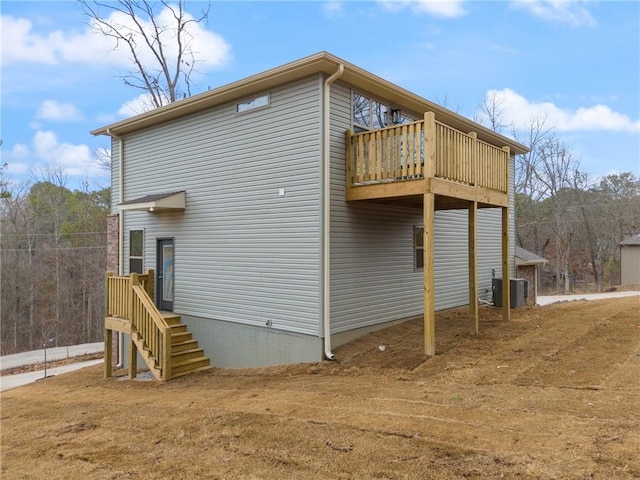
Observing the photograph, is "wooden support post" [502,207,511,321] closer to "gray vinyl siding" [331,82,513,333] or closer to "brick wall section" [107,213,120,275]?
"gray vinyl siding" [331,82,513,333]

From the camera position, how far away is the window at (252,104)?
8383mm

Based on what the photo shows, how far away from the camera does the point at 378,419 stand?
14.4ft

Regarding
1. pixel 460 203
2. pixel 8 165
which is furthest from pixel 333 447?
pixel 8 165

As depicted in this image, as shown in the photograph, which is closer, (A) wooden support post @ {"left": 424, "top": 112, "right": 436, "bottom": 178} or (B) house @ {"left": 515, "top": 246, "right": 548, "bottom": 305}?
(A) wooden support post @ {"left": 424, "top": 112, "right": 436, "bottom": 178}

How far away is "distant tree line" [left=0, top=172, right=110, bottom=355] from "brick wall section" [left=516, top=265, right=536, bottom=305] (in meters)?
23.2

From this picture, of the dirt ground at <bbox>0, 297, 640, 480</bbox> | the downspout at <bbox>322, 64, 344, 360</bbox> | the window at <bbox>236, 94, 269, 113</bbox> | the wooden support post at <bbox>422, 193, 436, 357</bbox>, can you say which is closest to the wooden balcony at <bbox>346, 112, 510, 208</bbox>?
the wooden support post at <bbox>422, 193, 436, 357</bbox>

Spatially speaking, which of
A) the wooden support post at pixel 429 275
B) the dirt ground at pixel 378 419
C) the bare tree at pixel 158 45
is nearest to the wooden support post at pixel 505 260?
the dirt ground at pixel 378 419

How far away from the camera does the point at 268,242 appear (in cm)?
833

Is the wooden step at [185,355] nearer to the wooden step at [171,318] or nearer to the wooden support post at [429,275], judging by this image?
the wooden step at [171,318]

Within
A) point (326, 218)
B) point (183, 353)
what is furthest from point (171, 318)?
point (326, 218)

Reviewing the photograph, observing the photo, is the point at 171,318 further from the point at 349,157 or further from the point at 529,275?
the point at 529,275

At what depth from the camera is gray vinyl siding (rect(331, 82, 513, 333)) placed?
303 inches

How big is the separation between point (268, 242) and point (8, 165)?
59.3 feet

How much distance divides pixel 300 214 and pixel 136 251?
19.5 ft
